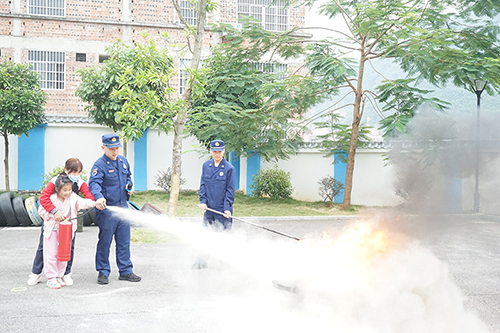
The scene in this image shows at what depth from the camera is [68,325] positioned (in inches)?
163

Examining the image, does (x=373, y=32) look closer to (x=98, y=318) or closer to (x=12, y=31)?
(x=98, y=318)

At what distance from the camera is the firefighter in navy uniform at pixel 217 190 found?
624 cm

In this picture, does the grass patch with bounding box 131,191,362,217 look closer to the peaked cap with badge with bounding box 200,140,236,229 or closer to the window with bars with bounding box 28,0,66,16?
the peaked cap with badge with bounding box 200,140,236,229

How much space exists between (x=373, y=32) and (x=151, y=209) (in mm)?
7720

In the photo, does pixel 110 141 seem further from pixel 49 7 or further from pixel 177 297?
pixel 49 7

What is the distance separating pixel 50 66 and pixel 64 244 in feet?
57.4

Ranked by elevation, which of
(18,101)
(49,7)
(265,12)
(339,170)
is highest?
(265,12)

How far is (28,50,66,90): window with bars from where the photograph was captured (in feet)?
65.6

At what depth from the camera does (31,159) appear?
16047 mm

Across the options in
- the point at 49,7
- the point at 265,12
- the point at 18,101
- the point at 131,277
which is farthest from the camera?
the point at 265,12

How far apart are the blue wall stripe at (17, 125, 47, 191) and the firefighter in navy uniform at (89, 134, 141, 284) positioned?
39.4 ft

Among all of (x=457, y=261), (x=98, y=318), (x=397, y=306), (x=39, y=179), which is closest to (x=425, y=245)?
(x=397, y=306)

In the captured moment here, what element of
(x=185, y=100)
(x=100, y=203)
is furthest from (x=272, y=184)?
(x=100, y=203)

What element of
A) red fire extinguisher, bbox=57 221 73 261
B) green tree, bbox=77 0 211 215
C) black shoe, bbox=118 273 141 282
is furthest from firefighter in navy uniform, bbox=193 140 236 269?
green tree, bbox=77 0 211 215
